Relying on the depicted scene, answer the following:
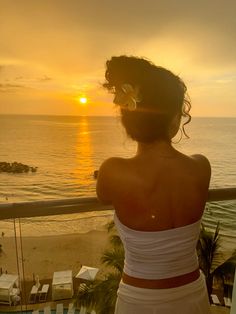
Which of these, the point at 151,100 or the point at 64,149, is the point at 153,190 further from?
the point at 64,149

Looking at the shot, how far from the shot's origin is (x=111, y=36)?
1745cm

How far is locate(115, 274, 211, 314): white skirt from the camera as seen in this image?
1024mm

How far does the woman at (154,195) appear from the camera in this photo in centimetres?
100

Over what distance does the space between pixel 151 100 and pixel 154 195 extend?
26cm

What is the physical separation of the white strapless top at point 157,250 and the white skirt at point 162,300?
4 cm

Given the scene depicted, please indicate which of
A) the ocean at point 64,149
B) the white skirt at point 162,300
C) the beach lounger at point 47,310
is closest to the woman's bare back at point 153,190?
the white skirt at point 162,300

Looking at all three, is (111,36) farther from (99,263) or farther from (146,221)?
(146,221)

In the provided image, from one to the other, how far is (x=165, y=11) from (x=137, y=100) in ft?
25.0

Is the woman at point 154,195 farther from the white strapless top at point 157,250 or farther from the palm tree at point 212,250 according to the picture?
the palm tree at point 212,250

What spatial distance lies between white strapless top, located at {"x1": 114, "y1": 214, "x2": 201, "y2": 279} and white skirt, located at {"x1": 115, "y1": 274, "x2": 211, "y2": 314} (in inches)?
1.7

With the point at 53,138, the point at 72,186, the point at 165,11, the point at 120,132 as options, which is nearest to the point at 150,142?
the point at 120,132

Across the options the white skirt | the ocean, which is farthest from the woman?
the ocean

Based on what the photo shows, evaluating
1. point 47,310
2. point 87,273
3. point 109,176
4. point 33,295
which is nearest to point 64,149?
point 87,273

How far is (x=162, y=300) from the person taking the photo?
3.36 feet
